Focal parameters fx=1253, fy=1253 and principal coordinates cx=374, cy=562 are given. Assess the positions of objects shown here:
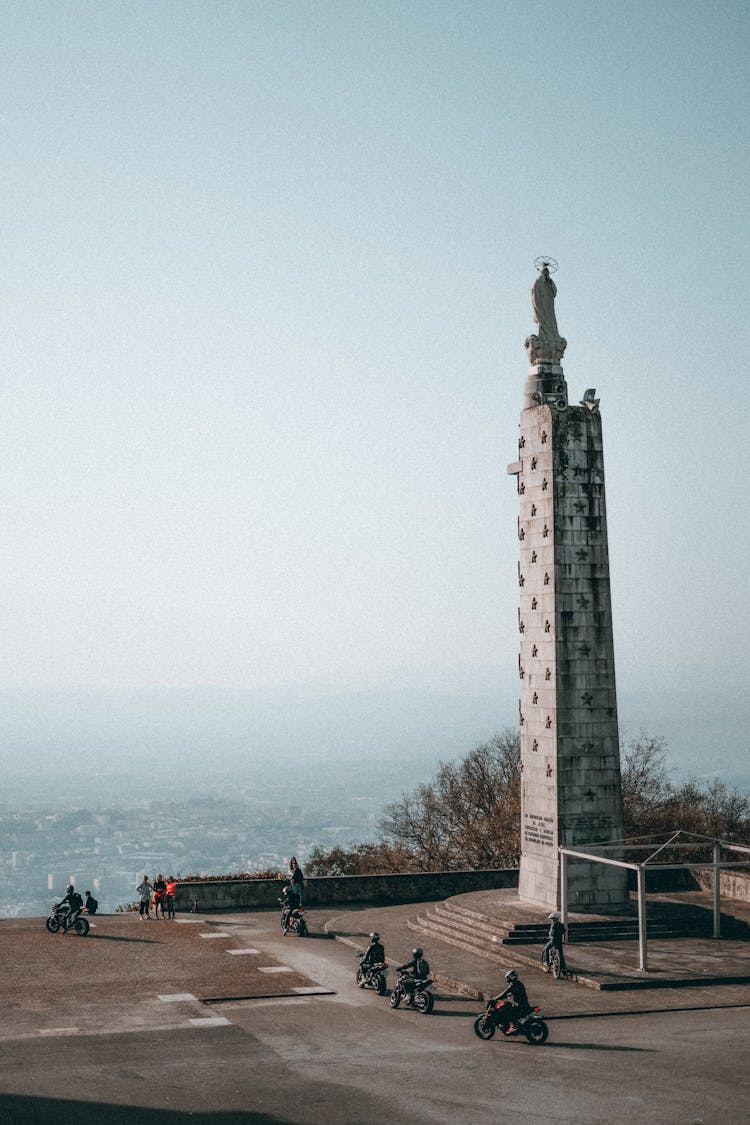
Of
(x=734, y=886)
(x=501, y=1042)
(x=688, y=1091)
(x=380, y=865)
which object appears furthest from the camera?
(x=380, y=865)

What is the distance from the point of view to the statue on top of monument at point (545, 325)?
140ft

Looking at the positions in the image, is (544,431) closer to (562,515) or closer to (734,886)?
(562,515)

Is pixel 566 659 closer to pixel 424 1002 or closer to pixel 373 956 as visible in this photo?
pixel 373 956

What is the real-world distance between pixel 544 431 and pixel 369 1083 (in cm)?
2318

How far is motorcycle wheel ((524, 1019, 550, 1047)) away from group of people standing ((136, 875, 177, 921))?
60.9 ft

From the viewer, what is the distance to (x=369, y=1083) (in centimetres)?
Answer: 2317

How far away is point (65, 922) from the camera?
38.9 m

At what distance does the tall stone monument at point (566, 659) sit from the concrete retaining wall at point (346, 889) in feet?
22.2

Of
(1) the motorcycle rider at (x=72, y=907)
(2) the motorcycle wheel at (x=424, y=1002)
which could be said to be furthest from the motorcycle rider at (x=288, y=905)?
(2) the motorcycle wheel at (x=424, y=1002)

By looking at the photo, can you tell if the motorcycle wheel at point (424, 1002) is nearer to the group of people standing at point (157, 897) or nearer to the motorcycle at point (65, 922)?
the motorcycle at point (65, 922)

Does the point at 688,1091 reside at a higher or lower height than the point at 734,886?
lower

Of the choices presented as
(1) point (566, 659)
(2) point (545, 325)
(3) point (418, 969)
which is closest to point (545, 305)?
(2) point (545, 325)

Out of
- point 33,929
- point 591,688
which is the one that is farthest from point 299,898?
point 591,688

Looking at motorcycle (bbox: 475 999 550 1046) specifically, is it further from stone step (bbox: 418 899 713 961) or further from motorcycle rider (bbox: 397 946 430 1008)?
stone step (bbox: 418 899 713 961)
